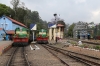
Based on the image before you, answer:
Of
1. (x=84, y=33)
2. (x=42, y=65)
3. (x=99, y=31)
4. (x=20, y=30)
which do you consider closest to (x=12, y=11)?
(x=84, y=33)

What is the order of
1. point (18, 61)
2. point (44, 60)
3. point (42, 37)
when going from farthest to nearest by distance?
1. point (42, 37)
2. point (44, 60)
3. point (18, 61)

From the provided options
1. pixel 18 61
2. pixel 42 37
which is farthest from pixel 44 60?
pixel 42 37

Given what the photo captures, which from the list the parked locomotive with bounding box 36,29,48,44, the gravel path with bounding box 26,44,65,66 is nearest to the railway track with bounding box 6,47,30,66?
the gravel path with bounding box 26,44,65,66

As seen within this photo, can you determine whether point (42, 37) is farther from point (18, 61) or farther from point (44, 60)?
point (18, 61)

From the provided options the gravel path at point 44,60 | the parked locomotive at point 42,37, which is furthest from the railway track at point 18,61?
the parked locomotive at point 42,37

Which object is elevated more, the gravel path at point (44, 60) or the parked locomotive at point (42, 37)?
the parked locomotive at point (42, 37)

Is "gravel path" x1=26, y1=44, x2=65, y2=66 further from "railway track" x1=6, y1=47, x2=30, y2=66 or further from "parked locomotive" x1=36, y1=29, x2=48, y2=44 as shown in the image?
"parked locomotive" x1=36, y1=29, x2=48, y2=44

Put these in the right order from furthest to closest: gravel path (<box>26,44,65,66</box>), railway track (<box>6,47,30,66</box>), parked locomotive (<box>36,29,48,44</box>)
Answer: parked locomotive (<box>36,29,48,44</box>) < gravel path (<box>26,44,65,66</box>) < railway track (<box>6,47,30,66</box>)

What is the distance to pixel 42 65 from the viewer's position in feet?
42.5

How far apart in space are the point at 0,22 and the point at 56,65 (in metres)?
63.8

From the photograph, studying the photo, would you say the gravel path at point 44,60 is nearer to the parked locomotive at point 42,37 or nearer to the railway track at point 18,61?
the railway track at point 18,61

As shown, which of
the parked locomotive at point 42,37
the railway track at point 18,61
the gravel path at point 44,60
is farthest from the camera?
the parked locomotive at point 42,37

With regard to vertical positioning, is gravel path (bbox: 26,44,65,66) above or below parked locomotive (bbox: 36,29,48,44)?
below

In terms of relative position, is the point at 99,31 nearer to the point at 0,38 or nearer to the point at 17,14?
the point at 0,38
